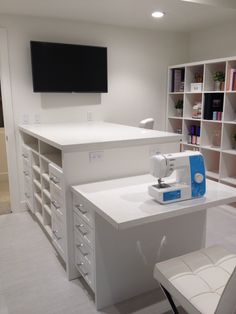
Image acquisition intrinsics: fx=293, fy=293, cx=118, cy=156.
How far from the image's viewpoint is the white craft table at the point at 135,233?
Result: 5.46 feet

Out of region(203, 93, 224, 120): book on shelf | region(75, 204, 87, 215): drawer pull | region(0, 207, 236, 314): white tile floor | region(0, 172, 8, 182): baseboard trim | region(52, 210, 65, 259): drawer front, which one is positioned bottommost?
region(0, 207, 236, 314): white tile floor

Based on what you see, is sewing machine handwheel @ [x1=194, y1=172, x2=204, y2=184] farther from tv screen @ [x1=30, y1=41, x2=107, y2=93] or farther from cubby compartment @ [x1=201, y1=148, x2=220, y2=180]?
tv screen @ [x1=30, y1=41, x2=107, y2=93]

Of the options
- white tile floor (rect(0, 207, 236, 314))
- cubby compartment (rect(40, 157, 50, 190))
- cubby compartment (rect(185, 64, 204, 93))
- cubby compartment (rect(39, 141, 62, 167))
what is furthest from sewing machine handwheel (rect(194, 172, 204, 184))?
cubby compartment (rect(185, 64, 204, 93))

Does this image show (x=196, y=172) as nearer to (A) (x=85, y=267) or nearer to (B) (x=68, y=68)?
(A) (x=85, y=267)

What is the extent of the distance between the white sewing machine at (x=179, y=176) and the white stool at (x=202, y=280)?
340 millimetres

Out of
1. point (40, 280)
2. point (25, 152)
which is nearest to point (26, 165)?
point (25, 152)

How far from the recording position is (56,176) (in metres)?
2.22

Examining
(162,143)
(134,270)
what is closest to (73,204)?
(134,270)

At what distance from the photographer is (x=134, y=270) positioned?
6.59 ft

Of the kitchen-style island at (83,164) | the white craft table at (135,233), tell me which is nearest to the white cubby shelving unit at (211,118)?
the kitchen-style island at (83,164)

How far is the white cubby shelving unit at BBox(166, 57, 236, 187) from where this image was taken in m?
3.49

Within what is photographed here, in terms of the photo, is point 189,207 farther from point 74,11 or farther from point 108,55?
point 108,55

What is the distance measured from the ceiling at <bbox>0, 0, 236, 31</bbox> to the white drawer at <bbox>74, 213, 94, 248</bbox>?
7.01 feet

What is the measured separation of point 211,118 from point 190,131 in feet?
1.73
